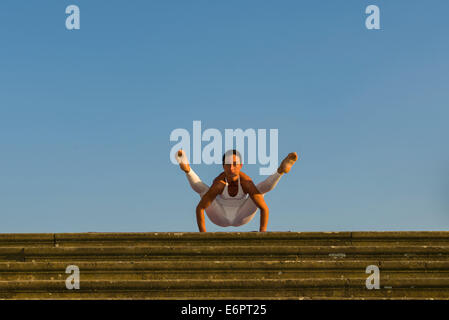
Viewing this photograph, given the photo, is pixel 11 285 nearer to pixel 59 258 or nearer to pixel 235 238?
pixel 59 258

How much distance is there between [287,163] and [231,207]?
0.93m

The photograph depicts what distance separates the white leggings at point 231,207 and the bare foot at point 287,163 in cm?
8

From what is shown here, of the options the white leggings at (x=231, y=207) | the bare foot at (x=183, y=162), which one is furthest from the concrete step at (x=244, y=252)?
the bare foot at (x=183, y=162)

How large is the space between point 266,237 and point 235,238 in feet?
0.95

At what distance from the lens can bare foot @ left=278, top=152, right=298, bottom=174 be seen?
7.89 meters

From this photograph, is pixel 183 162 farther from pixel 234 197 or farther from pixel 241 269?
pixel 241 269

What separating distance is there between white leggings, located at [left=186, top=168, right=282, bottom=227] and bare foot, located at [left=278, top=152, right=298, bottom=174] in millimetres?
85

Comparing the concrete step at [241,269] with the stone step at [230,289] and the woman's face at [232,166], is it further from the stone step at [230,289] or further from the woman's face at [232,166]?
the woman's face at [232,166]

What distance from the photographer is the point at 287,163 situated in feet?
25.9

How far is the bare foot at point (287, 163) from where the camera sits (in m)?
7.89

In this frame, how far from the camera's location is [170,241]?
5824mm

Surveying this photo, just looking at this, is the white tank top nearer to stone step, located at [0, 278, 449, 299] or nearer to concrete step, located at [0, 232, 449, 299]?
concrete step, located at [0, 232, 449, 299]
